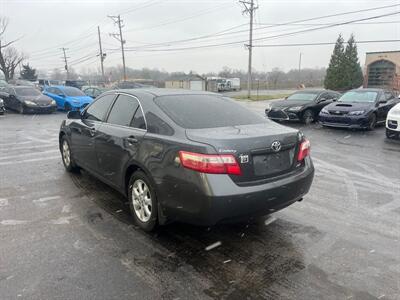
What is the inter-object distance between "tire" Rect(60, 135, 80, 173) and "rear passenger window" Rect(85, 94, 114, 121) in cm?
101

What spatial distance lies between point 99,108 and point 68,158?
1594 millimetres

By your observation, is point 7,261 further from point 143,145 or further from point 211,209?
point 211,209

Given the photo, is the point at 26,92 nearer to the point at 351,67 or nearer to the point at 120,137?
the point at 120,137

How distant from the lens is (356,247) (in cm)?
360

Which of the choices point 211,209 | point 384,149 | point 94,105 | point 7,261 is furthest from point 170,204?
point 384,149

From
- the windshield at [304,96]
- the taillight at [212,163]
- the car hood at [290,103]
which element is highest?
the taillight at [212,163]

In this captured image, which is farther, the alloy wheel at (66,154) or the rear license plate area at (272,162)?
the alloy wheel at (66,154)

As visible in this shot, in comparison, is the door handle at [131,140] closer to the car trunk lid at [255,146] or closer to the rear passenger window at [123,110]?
the rear passenger window at [123,110]

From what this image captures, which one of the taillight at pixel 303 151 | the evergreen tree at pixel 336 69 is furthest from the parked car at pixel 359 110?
the evergreen tree at pixel 336 69

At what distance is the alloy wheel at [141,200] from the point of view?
12.5 feet

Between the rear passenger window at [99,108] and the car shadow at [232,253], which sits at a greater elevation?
the rear passenger window at [99,108]

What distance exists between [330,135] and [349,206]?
696cm

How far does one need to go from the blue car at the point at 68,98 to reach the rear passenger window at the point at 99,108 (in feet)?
45.4

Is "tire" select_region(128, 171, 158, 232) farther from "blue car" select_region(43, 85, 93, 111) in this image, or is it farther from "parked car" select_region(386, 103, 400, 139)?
"blue car" select_region(43, 85, 93, 111)
